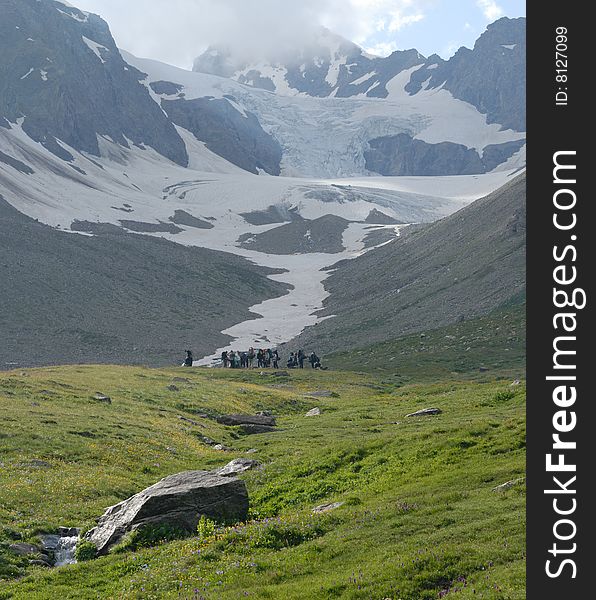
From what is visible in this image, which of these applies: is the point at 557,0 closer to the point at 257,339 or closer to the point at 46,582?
the point at 46,582

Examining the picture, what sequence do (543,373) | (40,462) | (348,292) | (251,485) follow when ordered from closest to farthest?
1. (543,373)
2. (251,485)
3. (40,462)
4. (348,292)

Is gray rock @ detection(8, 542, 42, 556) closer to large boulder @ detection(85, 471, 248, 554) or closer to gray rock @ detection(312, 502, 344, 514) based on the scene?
large boulder @ detection(85, 471, 248, 554)

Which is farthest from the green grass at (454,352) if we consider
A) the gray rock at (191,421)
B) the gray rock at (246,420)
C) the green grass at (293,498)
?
the gray rock at (191,421)

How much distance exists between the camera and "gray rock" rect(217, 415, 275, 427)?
45.8 m

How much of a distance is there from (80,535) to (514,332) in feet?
257

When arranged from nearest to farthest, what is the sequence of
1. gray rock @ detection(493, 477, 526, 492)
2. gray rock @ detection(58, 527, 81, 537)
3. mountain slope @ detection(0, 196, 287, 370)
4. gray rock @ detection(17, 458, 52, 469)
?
1. gray rock @ detection(493, 477, 526, 492)
2. gray rock @ detection(58, 527, 81, 537)
3. gray rock @ detection(17, 458, 52, 469)
4. mountain slope @ detection(0, 196, 287, 370)

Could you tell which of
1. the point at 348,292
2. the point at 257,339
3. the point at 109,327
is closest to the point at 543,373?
the point at 257,339

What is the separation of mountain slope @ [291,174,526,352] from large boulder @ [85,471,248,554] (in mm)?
89076

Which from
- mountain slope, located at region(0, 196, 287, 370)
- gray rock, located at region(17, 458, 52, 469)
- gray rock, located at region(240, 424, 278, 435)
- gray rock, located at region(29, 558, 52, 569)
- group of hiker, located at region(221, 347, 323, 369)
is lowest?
gray rock, located at region(29, 558, 52, 569)

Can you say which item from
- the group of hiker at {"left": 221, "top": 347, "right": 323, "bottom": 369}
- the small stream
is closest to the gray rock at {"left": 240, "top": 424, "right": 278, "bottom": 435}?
the small stream

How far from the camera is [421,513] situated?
1923cm

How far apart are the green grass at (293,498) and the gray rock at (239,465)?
1068mm

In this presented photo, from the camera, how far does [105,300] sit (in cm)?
15950

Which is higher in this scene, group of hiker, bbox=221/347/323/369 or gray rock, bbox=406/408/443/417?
group of hiker, bbox=221/347/323/369
